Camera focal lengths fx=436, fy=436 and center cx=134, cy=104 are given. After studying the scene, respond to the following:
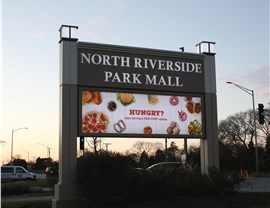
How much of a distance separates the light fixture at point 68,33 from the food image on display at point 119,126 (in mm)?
3534

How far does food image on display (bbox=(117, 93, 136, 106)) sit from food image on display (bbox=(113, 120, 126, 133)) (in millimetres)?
739

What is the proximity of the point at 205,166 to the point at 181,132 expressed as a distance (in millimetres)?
1838

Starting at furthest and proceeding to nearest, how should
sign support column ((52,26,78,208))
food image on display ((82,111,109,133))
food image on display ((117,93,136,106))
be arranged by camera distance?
1. food image on display ((117,93,136,106))
2. food image on display ((82,111,109,133))
3. sign support column ((52,26,78,208))

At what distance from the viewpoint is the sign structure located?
16250mm

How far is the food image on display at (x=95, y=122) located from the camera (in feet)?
52.3

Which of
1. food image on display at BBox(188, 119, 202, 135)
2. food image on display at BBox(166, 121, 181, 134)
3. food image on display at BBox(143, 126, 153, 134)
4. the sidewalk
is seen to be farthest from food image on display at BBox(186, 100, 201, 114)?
the sidewalk

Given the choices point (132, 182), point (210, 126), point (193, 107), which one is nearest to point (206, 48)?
point (193, 107)

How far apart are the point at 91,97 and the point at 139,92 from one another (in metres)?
1.97

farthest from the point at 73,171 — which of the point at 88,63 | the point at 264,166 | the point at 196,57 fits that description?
the point at 264,166

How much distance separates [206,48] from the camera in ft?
60.5

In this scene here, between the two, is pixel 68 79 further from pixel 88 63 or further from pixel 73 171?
pixel 73 171

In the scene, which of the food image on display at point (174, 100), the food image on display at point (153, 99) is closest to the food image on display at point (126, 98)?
the food image on display at point (153, 99)

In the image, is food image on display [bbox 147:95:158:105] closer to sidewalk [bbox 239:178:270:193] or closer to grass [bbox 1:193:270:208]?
grass [bbox 1:193:270:208]

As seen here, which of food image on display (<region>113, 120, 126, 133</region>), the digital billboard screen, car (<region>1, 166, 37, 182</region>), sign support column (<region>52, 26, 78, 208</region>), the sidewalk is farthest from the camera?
car (<region>1, 166, 37, 182</region>)
